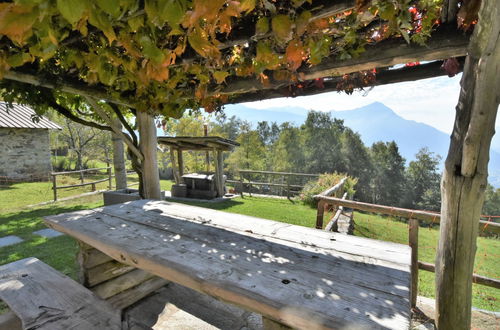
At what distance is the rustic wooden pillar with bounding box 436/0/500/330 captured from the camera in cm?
134

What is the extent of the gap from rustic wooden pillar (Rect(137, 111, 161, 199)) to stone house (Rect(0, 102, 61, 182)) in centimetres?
1245

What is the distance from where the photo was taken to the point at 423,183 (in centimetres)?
4022

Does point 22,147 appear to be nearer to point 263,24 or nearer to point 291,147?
point 263,24

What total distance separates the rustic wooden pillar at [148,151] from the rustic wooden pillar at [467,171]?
403 centimetres

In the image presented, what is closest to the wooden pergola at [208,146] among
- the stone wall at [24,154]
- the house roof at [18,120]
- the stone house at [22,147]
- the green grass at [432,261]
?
the green grass at [432,261]

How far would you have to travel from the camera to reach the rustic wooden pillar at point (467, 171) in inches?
52.6

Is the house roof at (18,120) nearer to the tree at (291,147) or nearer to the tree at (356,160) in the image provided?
the tree at (291,147)

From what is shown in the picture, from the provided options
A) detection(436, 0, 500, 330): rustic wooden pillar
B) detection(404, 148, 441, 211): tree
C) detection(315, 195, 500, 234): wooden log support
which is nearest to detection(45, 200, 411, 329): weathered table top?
detection(436, 0, 500, 330): rustic wooden pillar

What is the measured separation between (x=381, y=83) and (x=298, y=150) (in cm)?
3717

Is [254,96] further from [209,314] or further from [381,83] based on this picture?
[209,314]

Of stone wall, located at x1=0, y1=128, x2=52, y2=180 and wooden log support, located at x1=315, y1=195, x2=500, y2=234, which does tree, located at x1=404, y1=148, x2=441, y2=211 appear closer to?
wooden log support, located at x1=315, y1=195, x2=500, y2=234

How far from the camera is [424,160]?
41531mm

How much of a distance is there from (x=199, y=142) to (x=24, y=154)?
36.5 feet

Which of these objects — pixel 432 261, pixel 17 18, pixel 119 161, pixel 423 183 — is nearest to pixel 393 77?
pixel 17 18
